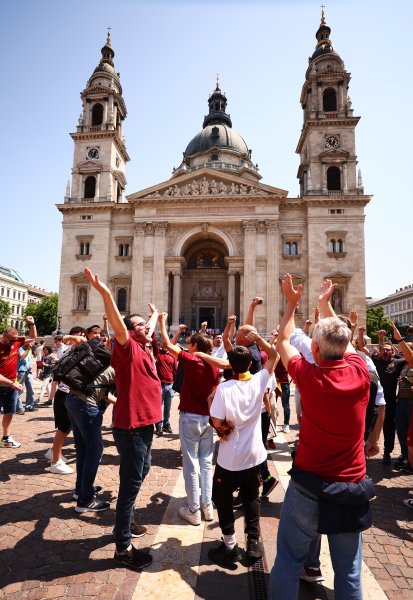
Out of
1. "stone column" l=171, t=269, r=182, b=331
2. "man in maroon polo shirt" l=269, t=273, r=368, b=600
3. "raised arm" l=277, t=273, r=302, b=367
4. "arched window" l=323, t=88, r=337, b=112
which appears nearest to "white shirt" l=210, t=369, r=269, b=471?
"raised arm" l=277, t=273, r=302, b=367

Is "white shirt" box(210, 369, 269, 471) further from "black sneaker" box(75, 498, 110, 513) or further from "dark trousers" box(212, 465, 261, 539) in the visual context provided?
"black sneaker" box(75, 498, 110, 513)

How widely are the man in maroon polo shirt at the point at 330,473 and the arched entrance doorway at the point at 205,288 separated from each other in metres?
34.1

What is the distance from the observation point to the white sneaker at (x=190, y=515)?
4170mm

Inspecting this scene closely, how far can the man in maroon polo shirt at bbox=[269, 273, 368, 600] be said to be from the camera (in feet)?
7.40

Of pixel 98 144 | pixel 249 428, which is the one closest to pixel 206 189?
pixel 98 144

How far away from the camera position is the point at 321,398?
230 centimetres

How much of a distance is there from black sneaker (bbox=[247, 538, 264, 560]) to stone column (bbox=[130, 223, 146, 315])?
30.1 meters

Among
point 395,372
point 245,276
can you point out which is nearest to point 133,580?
point 395,372

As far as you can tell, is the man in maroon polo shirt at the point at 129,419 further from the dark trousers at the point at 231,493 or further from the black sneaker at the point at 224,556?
the dark trousers at the point at 231,493

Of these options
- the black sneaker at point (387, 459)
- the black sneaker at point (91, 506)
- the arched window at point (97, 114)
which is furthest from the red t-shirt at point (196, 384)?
the arched window at point (97, 114)

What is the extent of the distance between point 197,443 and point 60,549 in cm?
182

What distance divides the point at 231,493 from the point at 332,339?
2110mm

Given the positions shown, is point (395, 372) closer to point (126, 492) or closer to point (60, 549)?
point (126, 492)

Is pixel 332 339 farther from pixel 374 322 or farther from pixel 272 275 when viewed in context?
pixel 374 322
